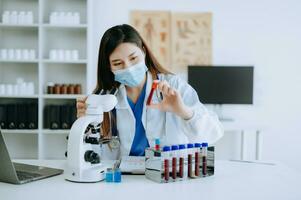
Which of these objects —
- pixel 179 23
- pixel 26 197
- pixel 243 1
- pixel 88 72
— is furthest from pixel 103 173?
pixel 243 1

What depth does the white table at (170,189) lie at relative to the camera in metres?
1.17

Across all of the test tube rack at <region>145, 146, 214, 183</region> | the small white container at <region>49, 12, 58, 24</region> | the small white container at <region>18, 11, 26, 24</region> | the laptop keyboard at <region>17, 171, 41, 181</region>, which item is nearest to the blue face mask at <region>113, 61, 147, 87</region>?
the test tube rack at <region>145, 146, 214, 183</region>

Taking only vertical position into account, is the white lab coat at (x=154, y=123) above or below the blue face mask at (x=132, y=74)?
below

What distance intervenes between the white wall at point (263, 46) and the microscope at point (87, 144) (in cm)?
274

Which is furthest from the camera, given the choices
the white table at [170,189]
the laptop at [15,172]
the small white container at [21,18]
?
the small white container at [21,18]

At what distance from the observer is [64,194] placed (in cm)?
118

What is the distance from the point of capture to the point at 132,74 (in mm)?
1645

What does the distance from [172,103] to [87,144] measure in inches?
14.6

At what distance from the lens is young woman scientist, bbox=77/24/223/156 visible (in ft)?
5.23

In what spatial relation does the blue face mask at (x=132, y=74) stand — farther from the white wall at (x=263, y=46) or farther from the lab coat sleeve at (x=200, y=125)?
the white wall at (x=263, y=46)

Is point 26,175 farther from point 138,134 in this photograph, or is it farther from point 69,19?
point 69,19

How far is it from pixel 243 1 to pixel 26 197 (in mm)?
3452

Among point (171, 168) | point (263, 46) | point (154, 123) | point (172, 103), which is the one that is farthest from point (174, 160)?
point (263, 46)

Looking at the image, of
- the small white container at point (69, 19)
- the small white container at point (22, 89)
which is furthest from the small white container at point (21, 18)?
the small white container at point (22, 89)
